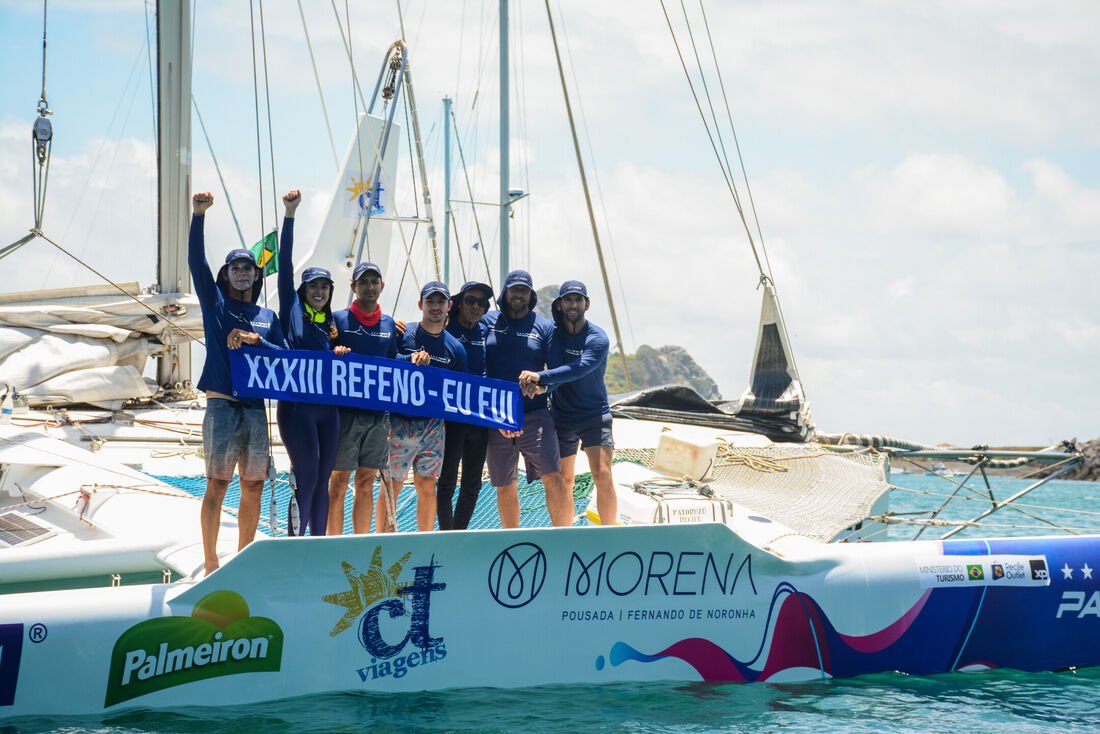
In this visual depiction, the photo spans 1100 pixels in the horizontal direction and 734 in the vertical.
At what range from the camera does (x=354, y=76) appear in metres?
9.05

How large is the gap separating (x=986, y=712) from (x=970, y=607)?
60cm

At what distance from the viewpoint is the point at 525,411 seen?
5355mm

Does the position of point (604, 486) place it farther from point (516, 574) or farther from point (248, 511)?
point (248, 511)

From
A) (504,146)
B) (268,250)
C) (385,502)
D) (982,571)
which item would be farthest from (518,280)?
(504,146)

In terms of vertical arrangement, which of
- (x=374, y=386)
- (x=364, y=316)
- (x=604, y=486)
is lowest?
(x=604, y=486)

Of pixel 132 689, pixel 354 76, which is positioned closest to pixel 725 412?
pixel 354 76

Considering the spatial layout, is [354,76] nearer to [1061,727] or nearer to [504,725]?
[504,725]

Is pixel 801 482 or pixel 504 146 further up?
pixel 504 146

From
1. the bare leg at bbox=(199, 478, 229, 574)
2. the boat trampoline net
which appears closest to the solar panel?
the bare leg at bbox=(199, 478, 229, 574)

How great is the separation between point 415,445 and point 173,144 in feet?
19.2

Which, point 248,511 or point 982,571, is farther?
point 982,571

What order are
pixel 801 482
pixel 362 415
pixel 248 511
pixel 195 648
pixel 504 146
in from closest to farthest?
pixel 195 648, pixel 248 511, pixel 362 415, pixel 801 482, pixel 504 146

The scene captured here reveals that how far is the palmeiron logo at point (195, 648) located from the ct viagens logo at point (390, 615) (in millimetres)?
304

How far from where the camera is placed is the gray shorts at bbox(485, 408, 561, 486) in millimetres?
5344
